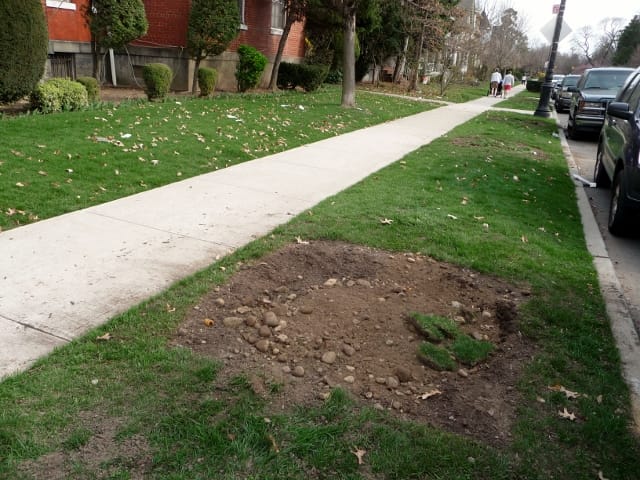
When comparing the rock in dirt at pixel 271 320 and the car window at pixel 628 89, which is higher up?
the car window at pixel 628 89

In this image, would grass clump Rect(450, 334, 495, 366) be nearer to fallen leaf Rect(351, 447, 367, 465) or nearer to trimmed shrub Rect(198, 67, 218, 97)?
fallen leaf Rect(351, 447, 367, 465)

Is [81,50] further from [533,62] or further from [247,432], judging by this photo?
[533,62]

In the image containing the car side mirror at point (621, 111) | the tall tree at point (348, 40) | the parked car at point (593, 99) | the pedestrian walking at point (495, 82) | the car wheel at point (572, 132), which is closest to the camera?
the car side mirror at point (621, 111)

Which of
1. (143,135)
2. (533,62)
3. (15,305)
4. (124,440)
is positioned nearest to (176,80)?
(143,135)

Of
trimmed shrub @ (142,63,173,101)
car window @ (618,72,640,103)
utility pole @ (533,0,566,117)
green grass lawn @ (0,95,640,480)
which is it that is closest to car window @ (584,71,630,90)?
utility pole @ (533,0,566,117)

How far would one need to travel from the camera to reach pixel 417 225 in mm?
6273

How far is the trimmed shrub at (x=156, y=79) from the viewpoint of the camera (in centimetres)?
1351

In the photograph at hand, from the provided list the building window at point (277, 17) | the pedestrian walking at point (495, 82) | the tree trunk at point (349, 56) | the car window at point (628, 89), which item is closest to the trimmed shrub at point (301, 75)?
the building window at point (277, 17)

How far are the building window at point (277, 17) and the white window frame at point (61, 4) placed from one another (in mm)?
8166

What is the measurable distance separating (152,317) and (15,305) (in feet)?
3.18

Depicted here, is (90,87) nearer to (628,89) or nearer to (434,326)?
(628,89)

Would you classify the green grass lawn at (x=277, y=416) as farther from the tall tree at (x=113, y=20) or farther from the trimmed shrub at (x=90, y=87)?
the tall tree at (x=113, y=20)

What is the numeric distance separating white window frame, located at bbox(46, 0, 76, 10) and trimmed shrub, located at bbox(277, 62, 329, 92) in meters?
7.46

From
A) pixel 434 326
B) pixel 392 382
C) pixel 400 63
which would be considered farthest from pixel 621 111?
pixel 400 63
